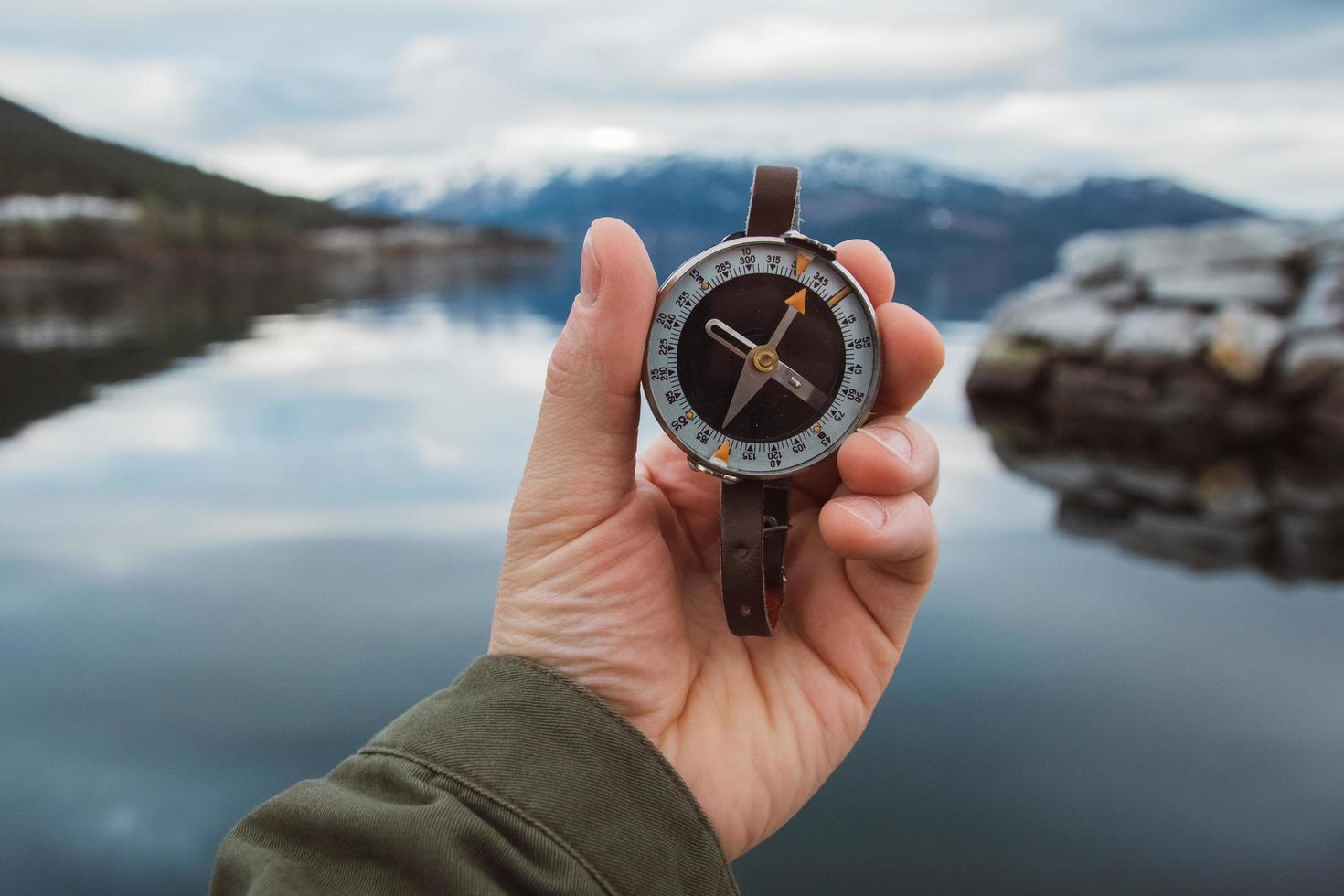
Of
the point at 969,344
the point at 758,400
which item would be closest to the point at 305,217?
the point at 969,344

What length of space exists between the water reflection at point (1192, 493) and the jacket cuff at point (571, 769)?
908 cm

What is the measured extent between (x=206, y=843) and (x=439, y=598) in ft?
10.4

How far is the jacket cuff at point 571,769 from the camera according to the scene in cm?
212

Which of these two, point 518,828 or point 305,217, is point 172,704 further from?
point 305,217

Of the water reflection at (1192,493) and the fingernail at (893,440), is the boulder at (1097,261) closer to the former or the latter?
the water reflection at (1192,493)

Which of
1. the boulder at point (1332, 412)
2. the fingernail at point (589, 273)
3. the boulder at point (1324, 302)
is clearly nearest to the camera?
the fingernail at point (589, 273)

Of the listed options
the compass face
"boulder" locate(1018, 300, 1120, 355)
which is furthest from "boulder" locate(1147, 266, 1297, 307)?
the compass face

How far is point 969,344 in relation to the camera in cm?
2464

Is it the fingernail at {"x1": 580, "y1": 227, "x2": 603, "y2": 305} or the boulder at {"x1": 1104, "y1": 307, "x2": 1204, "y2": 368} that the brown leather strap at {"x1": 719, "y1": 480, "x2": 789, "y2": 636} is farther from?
the boulder at {"x1": 1104, "y1": 307, "x2": 1204, "y2": 368}

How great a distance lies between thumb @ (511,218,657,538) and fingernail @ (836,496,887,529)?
0.60 m

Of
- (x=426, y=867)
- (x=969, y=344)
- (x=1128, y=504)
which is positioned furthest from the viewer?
(x=969, y=344)

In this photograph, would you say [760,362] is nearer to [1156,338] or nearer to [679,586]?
[679,586]

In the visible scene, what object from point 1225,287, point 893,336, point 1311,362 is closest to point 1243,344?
point 1311,362

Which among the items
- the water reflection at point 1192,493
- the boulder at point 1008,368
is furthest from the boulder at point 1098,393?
the boulder at point 1008,368
